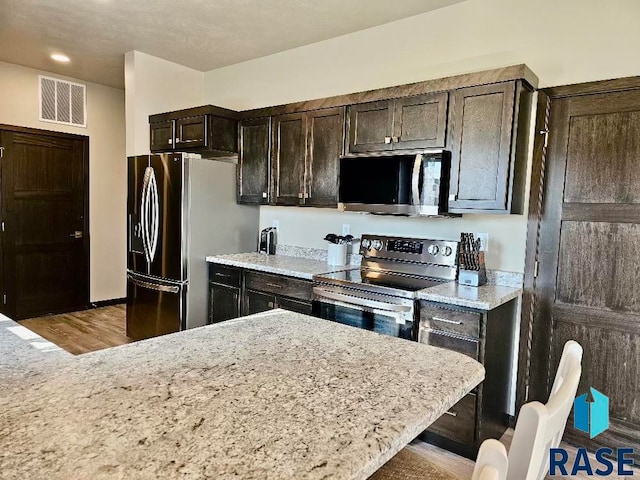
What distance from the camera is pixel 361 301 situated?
2.79 metres

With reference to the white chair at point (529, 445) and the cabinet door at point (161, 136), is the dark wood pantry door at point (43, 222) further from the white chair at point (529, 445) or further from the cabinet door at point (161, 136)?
the white chair at point (529, 445)

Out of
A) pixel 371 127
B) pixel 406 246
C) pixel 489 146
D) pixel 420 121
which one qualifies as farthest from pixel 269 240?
pixel 489 146

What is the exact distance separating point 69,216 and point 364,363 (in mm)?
5181

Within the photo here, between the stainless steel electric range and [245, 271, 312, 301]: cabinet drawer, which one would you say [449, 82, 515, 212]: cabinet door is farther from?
[245, 271, 312, 301]: cabinet drawer

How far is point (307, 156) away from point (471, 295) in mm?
1738

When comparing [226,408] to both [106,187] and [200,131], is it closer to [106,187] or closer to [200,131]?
[200,131]

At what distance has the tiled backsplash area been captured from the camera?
282cm

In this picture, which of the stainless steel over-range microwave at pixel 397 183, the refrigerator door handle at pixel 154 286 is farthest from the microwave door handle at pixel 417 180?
the refrigerator door handle at pixel 154 286

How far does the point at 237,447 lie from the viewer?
2.67 ft

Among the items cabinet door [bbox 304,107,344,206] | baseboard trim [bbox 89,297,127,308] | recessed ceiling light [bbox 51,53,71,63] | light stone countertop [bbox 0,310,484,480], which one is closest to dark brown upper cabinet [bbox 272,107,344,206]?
cabinet door [bbox 304,107,344,206]

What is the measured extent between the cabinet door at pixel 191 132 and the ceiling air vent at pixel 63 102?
198 cm

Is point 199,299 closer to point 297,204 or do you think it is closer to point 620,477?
point 297,204

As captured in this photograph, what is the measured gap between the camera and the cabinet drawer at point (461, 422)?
239 cm

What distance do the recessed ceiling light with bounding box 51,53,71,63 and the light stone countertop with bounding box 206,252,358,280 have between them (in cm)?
267
